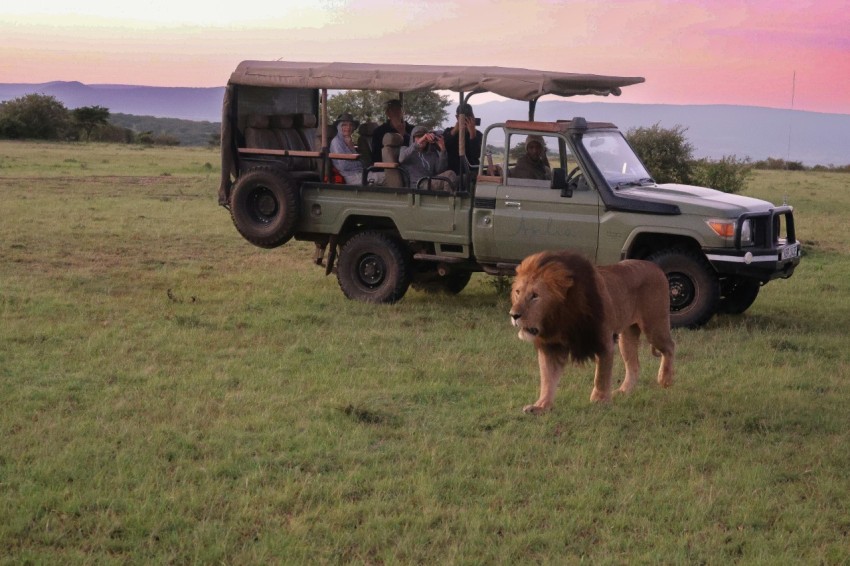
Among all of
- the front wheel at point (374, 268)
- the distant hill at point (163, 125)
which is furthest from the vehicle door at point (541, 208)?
the distant hill at point (163, 125)

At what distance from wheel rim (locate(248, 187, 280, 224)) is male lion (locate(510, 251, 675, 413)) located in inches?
182

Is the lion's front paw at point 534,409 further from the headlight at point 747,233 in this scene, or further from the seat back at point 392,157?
the seat back at point 392,157

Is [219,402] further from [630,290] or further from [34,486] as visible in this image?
[630,290]

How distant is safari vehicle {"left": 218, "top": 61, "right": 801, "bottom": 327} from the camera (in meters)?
9.73

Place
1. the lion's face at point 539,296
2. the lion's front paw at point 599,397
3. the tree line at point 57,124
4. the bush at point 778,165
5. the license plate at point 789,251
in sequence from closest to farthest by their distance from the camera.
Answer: the lion's face at point 539,296 < the lion's front paw at point 599,397 < the license plate at point 789,251 < the bush at point 778,165 < the tree line at point 57,124

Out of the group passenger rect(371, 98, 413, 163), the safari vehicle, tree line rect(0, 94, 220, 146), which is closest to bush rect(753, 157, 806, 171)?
tree line rect(0, 94, 220, 146)

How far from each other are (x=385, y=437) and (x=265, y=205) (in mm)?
5129

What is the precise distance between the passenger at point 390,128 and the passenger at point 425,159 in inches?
20.5

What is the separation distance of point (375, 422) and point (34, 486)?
2132mm

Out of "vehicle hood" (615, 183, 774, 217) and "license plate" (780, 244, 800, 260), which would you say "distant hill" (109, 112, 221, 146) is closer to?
"vehicle hood" (615, 183, 774, 217)

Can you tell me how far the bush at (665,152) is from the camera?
21.2m

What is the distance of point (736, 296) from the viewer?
35.0 ft

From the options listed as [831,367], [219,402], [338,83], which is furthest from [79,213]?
[831,367]

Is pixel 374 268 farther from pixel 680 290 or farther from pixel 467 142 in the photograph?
pixel 680 290
